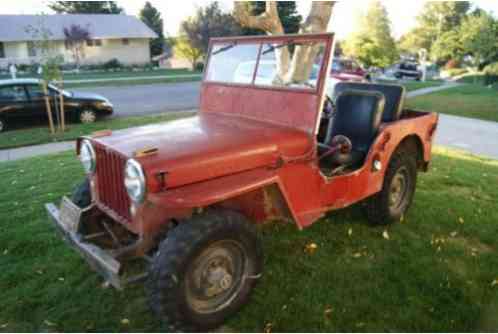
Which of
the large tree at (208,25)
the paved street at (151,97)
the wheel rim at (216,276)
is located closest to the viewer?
the wheel rim at (216,276)

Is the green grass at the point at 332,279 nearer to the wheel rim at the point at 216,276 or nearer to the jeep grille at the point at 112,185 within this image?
the wheel rim at the point at 216,276

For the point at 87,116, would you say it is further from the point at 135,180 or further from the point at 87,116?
the point at 135,180

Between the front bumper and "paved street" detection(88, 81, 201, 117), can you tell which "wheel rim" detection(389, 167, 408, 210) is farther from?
"paved street" detection(88, 81, 201, 117)

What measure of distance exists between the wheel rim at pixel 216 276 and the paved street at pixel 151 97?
830cm

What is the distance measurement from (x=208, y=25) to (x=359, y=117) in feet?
102

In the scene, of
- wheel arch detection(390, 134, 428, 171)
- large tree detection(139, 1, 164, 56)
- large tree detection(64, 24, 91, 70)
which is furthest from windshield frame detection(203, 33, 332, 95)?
large tree detection(139, 1, 164, 56)

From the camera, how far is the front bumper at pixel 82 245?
2.53m

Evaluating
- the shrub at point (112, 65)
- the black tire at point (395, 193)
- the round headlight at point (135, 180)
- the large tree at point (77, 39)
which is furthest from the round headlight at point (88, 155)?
the shrub at point (112, 65)

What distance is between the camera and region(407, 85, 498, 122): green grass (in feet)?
43.1

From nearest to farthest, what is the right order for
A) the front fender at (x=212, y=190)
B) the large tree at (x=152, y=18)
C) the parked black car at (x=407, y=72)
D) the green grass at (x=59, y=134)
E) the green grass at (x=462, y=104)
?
the front fender at (x=212, y=190)
the green grass at (x=59, y=134)
the green grass at (x=462, y=104)
the parked black car at (x=407, y=72)
the large tree at (x=152, y=18)

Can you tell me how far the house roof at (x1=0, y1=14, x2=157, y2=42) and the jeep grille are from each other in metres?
35.8

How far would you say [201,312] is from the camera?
107 inches

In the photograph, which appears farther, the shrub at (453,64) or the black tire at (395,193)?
the shrub at (453,64)

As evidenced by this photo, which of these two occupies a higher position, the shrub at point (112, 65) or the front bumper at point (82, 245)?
the front bumper at point (82, 245)
